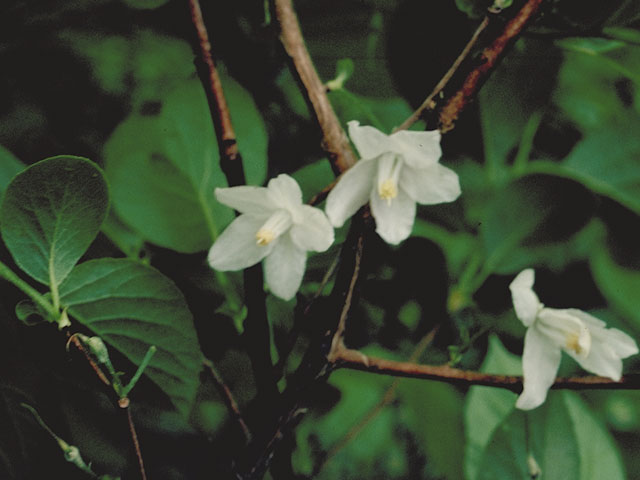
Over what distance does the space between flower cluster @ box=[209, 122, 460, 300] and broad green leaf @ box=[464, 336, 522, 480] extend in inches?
15.0

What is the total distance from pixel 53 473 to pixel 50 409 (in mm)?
58

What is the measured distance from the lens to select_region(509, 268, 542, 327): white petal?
20.8 inches

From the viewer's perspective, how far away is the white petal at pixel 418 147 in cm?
46

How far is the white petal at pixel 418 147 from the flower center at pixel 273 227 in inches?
4.4

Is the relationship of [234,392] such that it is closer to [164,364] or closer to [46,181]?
[164,364]

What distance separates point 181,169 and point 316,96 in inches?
10.4

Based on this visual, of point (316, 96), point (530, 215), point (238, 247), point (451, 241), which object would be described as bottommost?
point (451, 241)

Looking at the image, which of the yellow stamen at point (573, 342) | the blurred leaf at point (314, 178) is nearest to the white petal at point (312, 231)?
the blurred leaf at point (314, 178)

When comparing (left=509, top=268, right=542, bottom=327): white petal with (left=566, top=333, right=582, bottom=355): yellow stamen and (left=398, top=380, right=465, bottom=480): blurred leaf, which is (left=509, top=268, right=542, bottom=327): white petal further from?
(left=398, top=380, right=465, bottom=480): blurred leaf

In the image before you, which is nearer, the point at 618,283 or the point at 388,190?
the point at 388,190

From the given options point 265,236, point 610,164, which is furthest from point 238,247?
point 610,164

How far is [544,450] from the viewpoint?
27.9 inches

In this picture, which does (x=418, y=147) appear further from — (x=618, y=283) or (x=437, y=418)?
(x=437, y=418)

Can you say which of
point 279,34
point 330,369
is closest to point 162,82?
point 279,34
